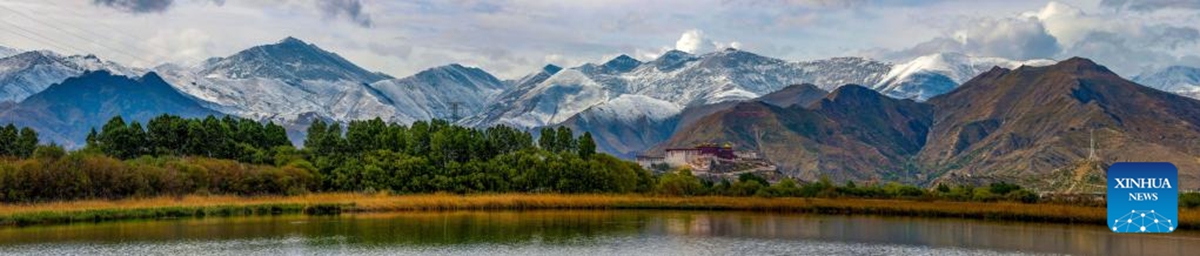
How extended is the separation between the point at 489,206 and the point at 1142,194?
303 feet

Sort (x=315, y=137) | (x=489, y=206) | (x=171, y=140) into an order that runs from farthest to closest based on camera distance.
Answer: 1. (x=315, y=137)
2. (x=171, y=140)
3. (x=489, y=206)

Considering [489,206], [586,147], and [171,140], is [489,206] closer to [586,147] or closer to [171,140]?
Result: [586,147]

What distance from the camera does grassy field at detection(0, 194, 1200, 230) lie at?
98.8m

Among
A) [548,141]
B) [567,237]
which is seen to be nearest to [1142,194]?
[567,237]

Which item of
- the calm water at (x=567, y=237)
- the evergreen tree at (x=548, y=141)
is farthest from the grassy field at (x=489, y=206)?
the evergreen tree at (x=548, y=141)

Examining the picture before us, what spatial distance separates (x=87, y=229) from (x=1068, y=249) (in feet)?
232

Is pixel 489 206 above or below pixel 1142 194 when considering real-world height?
below

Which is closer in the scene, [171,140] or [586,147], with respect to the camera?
[171,140]

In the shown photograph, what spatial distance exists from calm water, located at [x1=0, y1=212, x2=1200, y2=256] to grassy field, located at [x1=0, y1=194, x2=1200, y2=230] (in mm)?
5045

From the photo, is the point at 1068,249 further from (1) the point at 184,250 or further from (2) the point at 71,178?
(2) the point at 71,178

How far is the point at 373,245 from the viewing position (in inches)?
3100

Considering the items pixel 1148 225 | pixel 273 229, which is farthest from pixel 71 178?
pixel 1148 225

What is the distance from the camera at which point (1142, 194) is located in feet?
130

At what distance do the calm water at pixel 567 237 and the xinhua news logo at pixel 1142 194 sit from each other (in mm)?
36108
